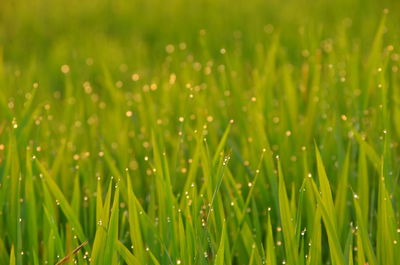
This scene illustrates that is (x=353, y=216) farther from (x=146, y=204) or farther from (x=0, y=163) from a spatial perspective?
(x=0, y=163)

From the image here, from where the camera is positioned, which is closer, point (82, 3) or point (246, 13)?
point (246, 13)

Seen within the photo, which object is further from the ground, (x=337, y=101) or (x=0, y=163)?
(x=0, y=163)

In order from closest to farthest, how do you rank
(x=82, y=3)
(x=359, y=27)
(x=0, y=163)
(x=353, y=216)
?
(x=353, y=216), (x=0, y=163), (x=359, y=27), (x=82, y=3)

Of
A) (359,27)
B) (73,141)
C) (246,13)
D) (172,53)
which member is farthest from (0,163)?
(246,13)

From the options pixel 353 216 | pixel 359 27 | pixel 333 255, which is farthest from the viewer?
pixel 359 27

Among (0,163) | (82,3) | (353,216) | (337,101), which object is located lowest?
(353,216)

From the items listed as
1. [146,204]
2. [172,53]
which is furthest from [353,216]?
[172,53]

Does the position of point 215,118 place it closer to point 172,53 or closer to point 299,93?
point 299,93
